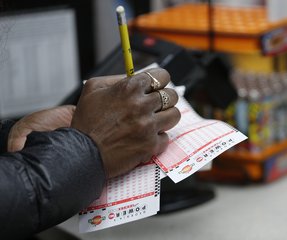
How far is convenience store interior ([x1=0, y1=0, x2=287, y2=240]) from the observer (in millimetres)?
1207

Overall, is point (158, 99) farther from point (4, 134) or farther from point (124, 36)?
point (4, 134)

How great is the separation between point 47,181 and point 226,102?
62cm

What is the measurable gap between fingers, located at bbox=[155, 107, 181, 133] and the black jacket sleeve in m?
0.11

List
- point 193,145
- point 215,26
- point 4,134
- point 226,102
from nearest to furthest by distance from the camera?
1. point 193,145
2. point 4,134
3. point 226,102
4. point 215,26

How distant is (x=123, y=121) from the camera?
0.85 metres

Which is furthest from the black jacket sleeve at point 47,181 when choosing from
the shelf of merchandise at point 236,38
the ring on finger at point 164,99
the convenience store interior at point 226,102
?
the shelf of merchandise at point 236,38

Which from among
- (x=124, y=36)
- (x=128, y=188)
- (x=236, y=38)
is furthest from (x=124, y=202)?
(x=236, y=38)

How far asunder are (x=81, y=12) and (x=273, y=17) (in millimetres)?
582

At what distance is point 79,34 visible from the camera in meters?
1.78

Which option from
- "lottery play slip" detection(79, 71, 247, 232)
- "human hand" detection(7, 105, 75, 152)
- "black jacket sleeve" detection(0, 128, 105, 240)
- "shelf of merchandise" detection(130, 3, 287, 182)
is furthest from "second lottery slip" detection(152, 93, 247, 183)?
"shelf of merchandise" detection(130, 3, 287, 182)

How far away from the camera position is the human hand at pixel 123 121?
2.79 ft

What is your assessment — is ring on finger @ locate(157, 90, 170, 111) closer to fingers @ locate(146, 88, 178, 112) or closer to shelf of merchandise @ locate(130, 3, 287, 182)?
Result: fingers @ locate(146, 88, 178, 112)

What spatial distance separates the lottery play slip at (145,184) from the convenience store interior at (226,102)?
0.27m

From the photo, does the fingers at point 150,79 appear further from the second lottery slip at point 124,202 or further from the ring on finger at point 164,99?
the second lottery slip at point 124,202
